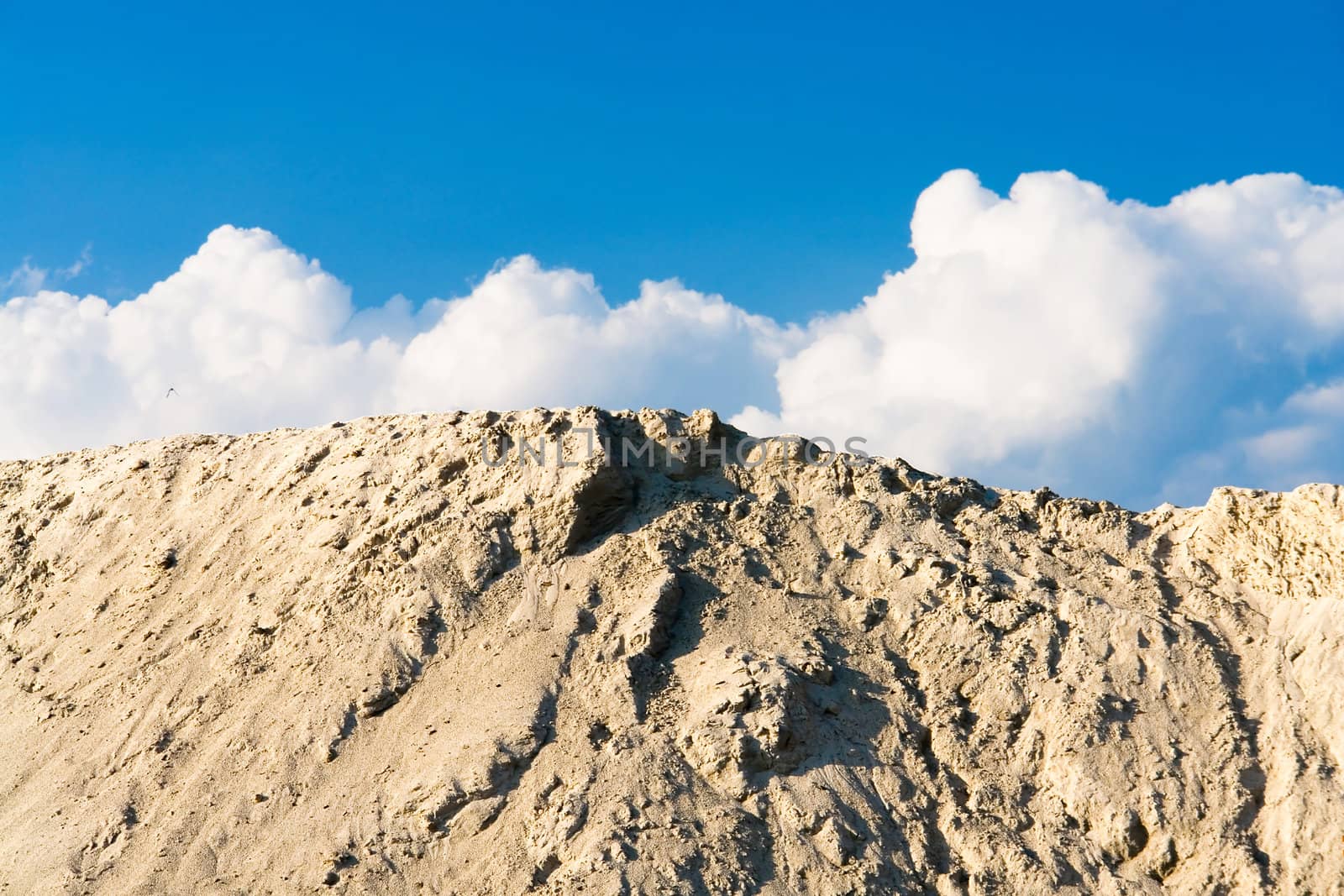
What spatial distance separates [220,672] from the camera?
2002 centimetres

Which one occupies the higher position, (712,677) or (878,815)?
(712,677)

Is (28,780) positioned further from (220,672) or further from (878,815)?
(878,815)

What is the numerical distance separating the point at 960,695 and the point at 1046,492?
4449mm

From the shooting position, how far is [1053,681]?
18.5 metres

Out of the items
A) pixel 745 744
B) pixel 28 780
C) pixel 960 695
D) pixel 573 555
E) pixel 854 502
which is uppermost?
pixel 854 502

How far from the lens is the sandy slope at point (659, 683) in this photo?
54.9 ft

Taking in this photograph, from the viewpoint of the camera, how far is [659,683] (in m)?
18.5

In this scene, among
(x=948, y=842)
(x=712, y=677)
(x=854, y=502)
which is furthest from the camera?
(x=854, y=502)

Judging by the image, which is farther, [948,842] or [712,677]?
[712,677]

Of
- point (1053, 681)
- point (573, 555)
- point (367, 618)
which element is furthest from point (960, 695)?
point (367, 618)

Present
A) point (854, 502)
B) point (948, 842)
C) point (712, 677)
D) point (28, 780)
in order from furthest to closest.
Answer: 1. point (854, 502)
2. point (28, 780)
3. point (712, 677)
4. point (948, 842)

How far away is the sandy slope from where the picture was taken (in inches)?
658

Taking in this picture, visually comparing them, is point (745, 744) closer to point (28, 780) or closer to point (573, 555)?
point (573, 555)

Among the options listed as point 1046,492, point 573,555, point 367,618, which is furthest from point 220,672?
point 1046,492
